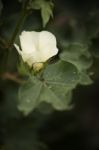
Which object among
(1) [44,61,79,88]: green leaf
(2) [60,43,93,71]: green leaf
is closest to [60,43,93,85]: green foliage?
(2) [60,43,93,71]: green leaf

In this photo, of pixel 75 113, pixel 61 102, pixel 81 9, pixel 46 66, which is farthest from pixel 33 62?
pixel 75 113

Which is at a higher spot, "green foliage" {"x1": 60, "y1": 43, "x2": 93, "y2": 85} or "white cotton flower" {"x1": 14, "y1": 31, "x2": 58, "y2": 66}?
"white cotton flower" {"x1": 14, "y1": 31, "x2": 58, "y2": 66}

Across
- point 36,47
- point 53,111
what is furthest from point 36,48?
point 53,111

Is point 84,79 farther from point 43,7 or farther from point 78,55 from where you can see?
point 43,7

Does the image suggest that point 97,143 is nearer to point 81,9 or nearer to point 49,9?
point 81,9

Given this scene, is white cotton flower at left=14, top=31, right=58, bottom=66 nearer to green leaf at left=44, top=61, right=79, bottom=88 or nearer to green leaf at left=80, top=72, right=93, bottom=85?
green leaf at left=44, top=61, right=79, bottom=88

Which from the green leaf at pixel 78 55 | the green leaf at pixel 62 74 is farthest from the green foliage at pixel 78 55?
the green leaf at pixel 62 74
